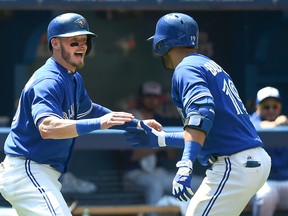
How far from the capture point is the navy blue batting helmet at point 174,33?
17.6ft

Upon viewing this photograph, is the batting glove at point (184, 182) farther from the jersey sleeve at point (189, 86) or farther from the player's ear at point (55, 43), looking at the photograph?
the player's ear at point (55, 43)

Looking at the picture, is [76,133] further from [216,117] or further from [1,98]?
[1,98]

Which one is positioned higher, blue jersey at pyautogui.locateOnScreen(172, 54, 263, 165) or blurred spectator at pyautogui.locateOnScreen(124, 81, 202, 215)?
blue jersey at pyautogui.locateOnScreen(172, 54, 263, 165)

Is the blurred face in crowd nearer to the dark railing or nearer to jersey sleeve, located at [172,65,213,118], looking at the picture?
the dark railing

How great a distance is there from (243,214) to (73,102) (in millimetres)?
3232

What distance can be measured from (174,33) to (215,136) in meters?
0.64

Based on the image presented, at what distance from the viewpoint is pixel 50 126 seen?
501 cm

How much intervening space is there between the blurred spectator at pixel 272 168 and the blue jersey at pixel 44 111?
2912 mm

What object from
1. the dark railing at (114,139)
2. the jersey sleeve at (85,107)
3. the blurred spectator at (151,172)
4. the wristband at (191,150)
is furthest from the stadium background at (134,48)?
the wristband at (191,150)

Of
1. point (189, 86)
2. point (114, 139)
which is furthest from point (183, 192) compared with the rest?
point (114, 139)

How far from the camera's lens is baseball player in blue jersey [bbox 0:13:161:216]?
5.08 metres

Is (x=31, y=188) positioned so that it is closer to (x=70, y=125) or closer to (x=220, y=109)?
(x=70, y=125)

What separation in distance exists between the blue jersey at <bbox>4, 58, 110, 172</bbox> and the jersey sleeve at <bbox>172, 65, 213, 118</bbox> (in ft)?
2.07

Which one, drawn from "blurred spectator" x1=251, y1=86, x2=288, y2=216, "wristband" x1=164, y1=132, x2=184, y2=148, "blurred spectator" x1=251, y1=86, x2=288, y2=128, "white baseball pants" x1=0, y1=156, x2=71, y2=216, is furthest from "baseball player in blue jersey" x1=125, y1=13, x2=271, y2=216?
"blurred spectator" x1=251, y1=86, x2=288, y2=128
